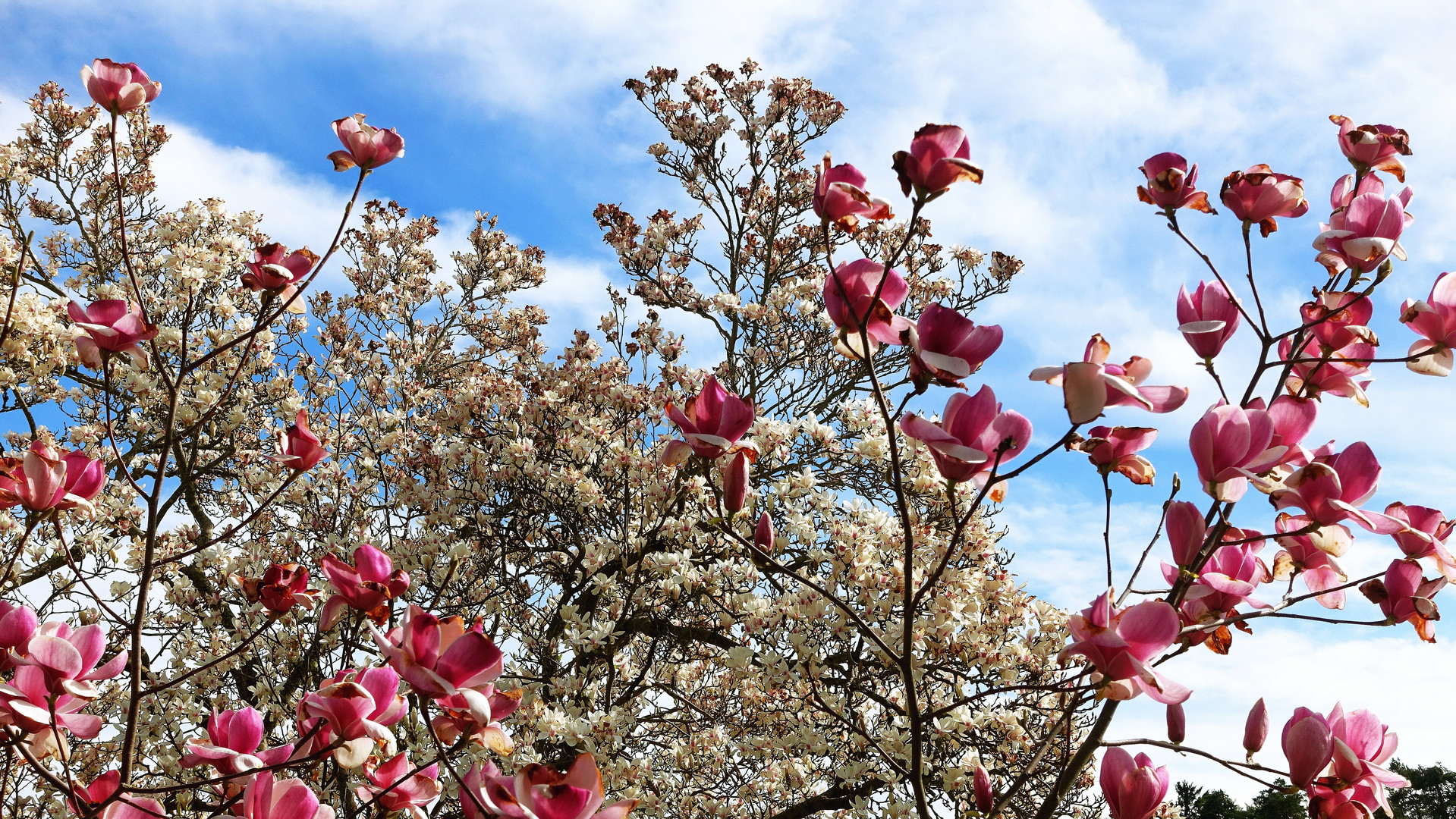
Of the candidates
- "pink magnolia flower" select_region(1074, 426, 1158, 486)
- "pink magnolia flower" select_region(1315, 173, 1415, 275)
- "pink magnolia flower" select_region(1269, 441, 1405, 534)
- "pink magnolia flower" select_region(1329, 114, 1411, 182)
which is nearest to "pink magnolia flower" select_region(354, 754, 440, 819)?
"pink magnolia flower" select_region(1074, 426, 1158, 486)

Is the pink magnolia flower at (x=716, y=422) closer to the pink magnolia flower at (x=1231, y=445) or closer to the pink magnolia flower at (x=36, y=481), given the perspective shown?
the pink magnolia flower at (x=1231, y=445)

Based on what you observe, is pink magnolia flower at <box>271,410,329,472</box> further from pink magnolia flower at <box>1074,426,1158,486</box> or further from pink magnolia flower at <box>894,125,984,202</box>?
pink magnolia flower at <box>1074,426,1158,486</box>

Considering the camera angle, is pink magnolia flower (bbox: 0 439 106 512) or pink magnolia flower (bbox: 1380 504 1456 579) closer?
pink magnolia flower (bbox: 1380 504 1456 579)

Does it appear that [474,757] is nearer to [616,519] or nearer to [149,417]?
[616,519]

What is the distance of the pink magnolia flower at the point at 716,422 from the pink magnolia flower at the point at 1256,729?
2.91 ft

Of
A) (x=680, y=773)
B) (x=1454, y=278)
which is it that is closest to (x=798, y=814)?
(x=680, y=773)

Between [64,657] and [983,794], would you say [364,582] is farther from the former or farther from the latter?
[983,794]

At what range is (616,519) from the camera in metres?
4.84

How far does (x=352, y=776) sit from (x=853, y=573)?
201 cm

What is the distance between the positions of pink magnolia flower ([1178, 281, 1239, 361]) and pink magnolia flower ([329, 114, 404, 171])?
1.67 meters

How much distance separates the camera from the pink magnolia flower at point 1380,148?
1.44 m

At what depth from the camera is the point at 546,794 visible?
3.27 feet

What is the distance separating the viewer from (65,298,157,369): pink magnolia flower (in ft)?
5.73

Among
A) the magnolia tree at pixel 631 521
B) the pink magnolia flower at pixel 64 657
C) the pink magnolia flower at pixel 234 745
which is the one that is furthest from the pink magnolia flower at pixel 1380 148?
the pink magnolia flower at pixel 64 657
